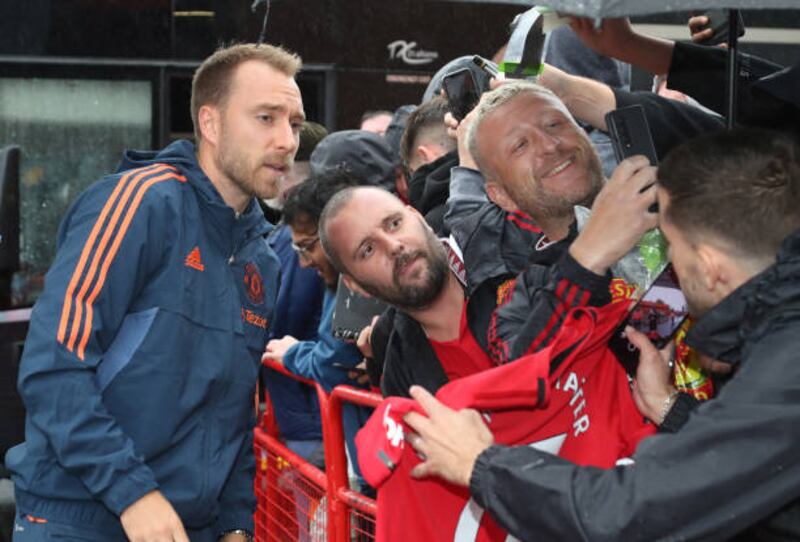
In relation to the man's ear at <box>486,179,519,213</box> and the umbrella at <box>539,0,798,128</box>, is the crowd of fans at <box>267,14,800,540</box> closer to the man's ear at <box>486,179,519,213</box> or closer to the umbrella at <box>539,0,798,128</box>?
the man's ear at <box>486,179,519,213</box>

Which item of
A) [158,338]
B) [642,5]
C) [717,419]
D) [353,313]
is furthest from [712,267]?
[353,313]

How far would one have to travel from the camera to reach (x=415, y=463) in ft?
12.3

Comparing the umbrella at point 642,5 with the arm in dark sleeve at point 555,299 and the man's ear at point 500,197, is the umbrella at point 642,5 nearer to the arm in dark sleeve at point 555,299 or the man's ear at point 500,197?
the arm in dark sleeve at point 555,299

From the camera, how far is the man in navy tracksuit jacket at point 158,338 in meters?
4.18

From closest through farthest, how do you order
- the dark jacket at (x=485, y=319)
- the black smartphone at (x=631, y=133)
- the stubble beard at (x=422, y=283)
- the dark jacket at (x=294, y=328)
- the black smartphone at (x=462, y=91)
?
the dark jacket at (x=485, y=319) < the black smartphone at (x=631, y=133) < the stubble beard at (x=422, y=283) < the black smartphone at (x=462, y=91) < the dark jacket at (x=294, y=328)

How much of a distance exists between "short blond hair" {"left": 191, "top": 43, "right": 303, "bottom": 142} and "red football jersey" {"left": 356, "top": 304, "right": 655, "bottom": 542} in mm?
1612

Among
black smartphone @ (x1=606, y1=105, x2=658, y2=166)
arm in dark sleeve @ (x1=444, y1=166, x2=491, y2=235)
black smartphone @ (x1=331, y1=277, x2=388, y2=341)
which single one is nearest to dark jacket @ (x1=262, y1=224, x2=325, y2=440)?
black smartphone @ (x1=331, y1=277, x2=388, y2=341)

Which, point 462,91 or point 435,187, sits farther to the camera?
point 435,187

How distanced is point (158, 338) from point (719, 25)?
1995mm

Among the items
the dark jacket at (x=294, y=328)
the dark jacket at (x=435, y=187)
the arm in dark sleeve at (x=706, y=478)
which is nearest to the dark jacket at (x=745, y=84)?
the dark jacket at (x=435, y=187)

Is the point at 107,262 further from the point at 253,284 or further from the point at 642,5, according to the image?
the point at 642,5

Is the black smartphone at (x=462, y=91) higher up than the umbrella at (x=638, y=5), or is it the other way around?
the umbrella at (x=638, y=5)

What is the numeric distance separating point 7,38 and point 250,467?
28.4 ft

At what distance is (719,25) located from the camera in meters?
4.34
